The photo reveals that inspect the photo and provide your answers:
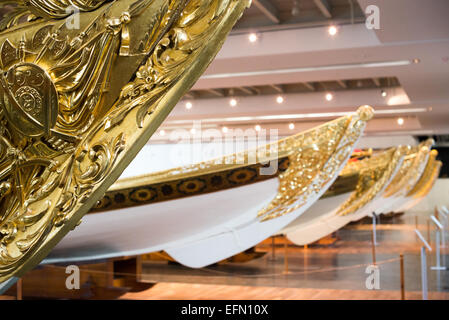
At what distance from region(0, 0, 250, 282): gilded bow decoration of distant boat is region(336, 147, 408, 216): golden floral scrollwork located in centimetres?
515

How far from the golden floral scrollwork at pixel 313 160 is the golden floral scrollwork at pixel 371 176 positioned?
7.86 feet

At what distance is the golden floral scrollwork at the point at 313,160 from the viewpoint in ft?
9.93

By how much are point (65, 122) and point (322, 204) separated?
4149mm

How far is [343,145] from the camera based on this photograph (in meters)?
3.27

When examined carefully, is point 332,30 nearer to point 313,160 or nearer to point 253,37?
point 253,37

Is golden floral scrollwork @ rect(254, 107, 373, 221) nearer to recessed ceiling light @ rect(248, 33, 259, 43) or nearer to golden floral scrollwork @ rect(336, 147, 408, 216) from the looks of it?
recessed ceiling light @ rect(248, 33, 259, 43)

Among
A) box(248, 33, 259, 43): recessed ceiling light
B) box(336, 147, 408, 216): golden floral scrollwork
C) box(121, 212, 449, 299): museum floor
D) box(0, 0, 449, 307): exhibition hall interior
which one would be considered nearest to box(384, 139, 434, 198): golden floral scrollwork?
box(0, 0, 449, 307): exhibition hall interior

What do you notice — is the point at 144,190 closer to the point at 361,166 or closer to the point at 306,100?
the point at 361,166

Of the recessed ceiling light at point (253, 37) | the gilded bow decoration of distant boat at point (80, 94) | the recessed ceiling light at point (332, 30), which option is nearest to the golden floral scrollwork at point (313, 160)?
the recessed ceiling light at point (332, 30)

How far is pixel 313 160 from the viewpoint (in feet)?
10.4

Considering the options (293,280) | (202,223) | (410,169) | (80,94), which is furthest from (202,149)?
(410,169)

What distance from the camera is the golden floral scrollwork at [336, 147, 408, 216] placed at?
5875mm

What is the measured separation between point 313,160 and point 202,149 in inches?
58.5
